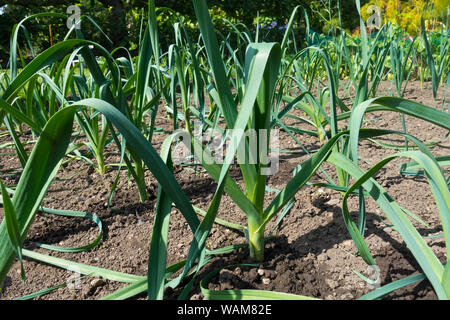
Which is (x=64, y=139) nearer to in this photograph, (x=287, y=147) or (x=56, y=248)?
(x=56, y=248)

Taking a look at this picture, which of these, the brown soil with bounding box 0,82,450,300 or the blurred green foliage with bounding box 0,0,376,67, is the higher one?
the blurred green foliage with bounding box 0,0,376,67

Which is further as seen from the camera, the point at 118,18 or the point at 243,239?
the point at 118,18

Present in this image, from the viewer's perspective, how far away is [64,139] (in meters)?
0.63

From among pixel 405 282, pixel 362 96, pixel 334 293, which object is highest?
pixel 362 96

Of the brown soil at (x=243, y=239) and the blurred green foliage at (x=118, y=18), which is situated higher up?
the blurred green foliage at (x=118, y=18)

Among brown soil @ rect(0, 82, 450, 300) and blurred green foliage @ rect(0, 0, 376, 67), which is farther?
blurred green foliage @ rect(0, 0, 376, 67)

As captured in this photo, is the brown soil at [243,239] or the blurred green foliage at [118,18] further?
the blurred green foliage at [118,18]

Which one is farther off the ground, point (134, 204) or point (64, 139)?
point (64, 139)

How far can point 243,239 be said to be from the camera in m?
1.00

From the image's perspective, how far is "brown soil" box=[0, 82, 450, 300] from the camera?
2.69ft

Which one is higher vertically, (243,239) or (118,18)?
(118,18)

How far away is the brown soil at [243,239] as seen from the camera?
820 millimetres
